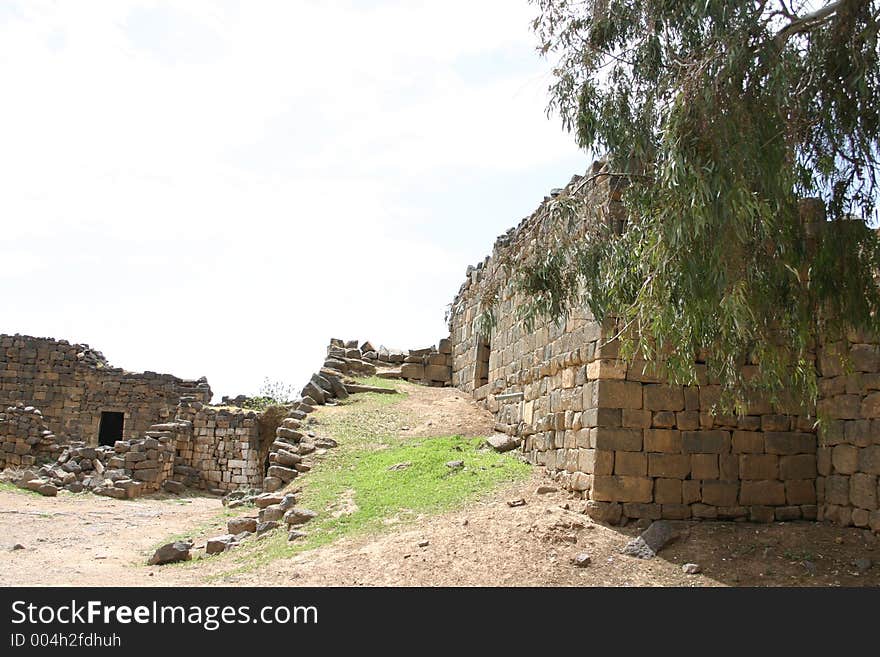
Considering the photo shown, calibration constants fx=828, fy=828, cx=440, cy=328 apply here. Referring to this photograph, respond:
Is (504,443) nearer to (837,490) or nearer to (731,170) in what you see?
(837,490)

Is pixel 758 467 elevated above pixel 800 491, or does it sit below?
above

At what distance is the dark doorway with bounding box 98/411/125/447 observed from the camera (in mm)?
27203

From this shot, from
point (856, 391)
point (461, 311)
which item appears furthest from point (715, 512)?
point (461, 311)

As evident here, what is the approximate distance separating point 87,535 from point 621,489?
27.2ft

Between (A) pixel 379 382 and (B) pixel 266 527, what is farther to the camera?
(A) pixel 379 382

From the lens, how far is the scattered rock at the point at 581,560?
Answer: 836cm

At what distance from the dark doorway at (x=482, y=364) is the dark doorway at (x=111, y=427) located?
15.5 metres

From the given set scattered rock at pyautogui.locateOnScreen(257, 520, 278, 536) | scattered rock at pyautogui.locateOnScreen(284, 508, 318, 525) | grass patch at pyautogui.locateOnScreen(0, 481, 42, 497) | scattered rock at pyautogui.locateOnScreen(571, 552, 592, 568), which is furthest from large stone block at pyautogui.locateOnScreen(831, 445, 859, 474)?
grass patch at pyautogui.locateOnScreen(0, 481, 42, 497)

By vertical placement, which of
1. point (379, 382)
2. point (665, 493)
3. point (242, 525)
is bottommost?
point (242, 525)

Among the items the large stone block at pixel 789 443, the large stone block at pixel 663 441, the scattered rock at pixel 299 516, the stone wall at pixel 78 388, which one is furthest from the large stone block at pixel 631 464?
A: the stone wall at pixel 78 388

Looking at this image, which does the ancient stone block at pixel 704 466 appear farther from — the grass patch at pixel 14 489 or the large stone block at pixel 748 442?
the grass patch at pixel 14 489

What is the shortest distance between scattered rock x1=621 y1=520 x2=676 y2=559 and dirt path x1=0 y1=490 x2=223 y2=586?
4999mm

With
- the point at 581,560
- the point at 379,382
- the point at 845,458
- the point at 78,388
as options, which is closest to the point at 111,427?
the point at 78,388

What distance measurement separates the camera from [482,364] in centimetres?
1683
